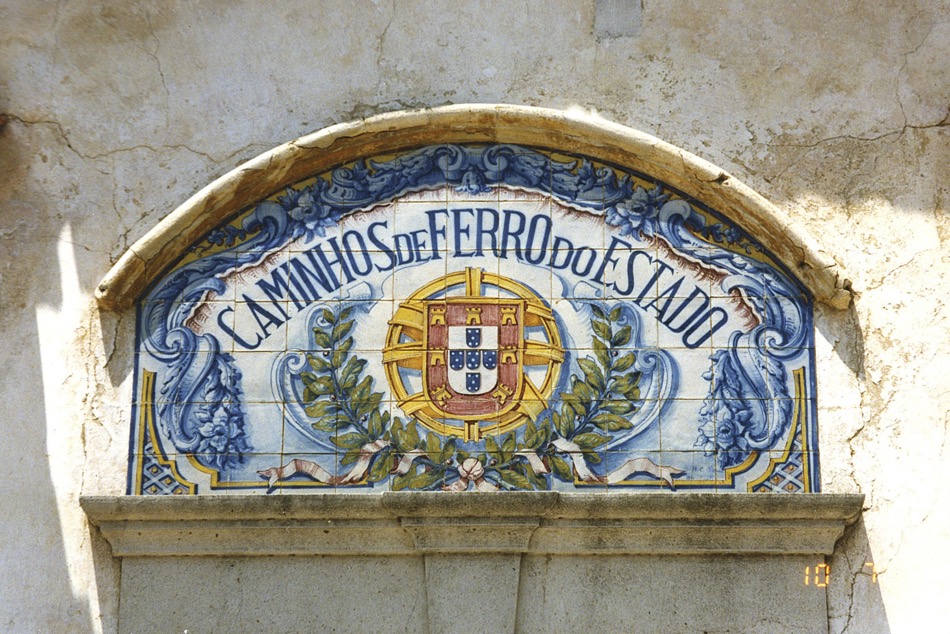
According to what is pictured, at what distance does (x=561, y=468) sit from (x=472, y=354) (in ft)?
1.92

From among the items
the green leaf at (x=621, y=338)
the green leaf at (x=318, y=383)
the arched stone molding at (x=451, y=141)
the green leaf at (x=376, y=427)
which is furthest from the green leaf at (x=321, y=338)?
the green leaf at (x=621, y=338)

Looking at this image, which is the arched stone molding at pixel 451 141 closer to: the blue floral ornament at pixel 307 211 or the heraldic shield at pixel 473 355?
the blue floral ornament at pixel 307 211

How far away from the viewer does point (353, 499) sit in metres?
6.21

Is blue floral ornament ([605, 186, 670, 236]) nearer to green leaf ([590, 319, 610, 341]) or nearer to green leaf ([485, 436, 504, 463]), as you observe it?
green leaf ([590, 319, 610, 341])

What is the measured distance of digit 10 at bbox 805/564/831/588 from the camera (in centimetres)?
613

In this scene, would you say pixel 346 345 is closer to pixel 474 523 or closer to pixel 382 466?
pixel 382 466

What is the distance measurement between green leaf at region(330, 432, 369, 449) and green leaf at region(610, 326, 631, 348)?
1.05 m

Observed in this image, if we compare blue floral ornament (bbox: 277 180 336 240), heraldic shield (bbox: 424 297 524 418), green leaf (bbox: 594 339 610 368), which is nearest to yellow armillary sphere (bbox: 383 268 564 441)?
heraldic shield (bbox: 424 297 524 418)

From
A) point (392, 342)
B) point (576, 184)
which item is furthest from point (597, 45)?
point (392, 342)

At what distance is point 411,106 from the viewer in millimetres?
6758

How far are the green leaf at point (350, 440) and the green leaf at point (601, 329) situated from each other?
39.5 inches

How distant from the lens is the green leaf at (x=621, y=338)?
6.45 meters

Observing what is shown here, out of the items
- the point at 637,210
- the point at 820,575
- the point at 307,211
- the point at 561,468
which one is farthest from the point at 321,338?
the point at 820,575

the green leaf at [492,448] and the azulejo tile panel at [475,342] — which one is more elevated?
the azulejo tile panel at [475,342]
